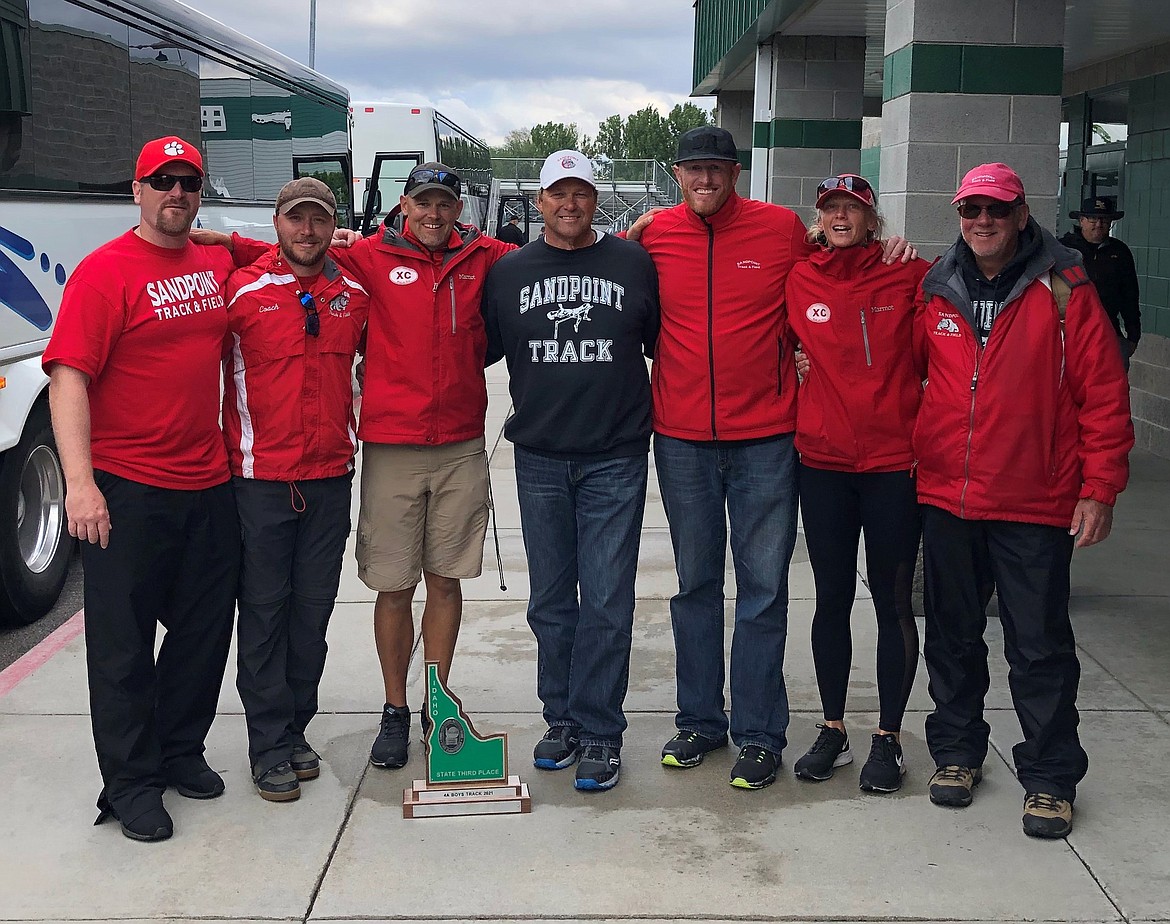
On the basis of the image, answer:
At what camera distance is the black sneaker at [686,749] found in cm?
461

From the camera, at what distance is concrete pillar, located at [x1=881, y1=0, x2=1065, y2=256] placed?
6.61m

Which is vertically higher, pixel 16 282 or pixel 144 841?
pixel 16 282

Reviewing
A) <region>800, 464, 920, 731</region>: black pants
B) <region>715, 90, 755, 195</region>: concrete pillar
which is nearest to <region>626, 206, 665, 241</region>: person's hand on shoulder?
<region>800, 464, 920, 731</region>: black pants

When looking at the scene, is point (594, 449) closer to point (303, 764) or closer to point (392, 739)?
point (392, 739)

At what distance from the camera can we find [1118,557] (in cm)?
774

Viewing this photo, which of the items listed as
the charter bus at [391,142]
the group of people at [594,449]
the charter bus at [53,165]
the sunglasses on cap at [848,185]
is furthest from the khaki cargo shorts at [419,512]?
the charter bus at [391,142]

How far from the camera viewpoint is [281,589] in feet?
14.5

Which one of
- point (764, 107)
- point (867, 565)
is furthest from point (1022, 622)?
point (764, 107)

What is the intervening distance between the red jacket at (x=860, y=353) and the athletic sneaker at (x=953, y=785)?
3.32 feet

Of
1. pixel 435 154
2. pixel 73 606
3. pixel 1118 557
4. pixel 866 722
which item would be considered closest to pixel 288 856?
pixel 866 722

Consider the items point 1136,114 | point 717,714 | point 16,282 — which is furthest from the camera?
point 1136,114

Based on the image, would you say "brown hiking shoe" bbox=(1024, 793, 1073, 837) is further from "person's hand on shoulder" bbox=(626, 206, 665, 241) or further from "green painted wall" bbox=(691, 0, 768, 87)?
"green painted wall" bbox=(691, 0, 768, 87)

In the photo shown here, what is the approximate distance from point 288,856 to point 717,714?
1587mm

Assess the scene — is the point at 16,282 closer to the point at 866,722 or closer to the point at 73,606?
the point at 73,606
